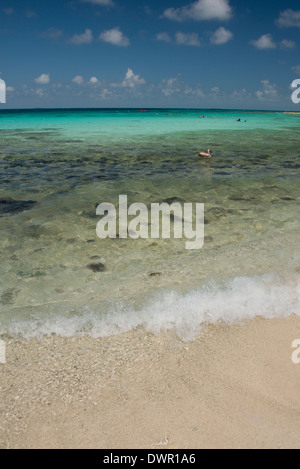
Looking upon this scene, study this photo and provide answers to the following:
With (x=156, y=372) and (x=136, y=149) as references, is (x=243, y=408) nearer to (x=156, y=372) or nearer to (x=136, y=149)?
(x=156, y=372)

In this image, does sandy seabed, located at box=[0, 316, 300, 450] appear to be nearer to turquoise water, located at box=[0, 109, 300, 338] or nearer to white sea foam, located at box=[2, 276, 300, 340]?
white sea foam, located at box=[2, 276, 300, 340]

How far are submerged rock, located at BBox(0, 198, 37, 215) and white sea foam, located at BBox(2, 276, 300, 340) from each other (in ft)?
15.9

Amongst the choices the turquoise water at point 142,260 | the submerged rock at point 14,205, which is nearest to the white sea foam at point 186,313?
the turquoise water at point 142,260

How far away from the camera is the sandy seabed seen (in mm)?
2520

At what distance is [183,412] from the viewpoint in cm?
271

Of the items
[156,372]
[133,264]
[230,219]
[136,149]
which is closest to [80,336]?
[156,372]

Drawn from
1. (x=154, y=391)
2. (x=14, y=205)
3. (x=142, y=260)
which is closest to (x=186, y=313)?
(x=154, y=391)

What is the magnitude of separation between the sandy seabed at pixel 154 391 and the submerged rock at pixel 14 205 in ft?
16.8

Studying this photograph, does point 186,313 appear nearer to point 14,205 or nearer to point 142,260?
point 142,260

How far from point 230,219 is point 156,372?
198 inches

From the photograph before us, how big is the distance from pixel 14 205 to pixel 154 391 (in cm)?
701

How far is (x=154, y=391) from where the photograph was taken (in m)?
2.93

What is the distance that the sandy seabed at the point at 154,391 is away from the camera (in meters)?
2.52

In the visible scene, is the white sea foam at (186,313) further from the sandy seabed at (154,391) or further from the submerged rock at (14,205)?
the submerged rock at (14,205)
